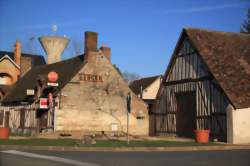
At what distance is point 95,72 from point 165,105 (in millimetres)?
5918

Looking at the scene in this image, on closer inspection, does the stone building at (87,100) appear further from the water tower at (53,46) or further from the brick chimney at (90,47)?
the water tower at (53,46)

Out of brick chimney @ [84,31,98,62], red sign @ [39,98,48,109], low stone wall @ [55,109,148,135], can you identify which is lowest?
low stone wall @ [55,109,148,135]

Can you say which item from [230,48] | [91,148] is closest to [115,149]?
[91,148]

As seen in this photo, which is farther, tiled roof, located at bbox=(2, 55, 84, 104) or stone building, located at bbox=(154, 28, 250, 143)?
tiled roof, located at bbox=(2, 55, 84, 104)

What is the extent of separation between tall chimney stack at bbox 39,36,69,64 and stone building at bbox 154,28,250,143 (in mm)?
19264

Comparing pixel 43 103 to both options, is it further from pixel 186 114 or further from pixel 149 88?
pixel 149 88

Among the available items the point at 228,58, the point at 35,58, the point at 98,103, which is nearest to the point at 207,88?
the point at 228,58

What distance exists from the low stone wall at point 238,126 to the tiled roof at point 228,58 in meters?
0.48

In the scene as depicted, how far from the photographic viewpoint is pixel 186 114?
29078 mm

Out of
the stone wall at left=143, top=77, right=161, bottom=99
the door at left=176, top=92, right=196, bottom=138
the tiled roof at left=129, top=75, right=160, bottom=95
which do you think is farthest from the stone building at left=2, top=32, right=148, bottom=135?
the tiled roof at left=129, top=75, right=160, bottom=95

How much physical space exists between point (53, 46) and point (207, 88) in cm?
2578

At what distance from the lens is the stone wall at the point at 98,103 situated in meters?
29.6

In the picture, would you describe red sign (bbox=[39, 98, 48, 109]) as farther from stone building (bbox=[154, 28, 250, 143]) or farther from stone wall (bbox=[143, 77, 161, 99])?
stone wall (bbox=[143, 77, 161, 99])

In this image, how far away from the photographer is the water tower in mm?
47344
